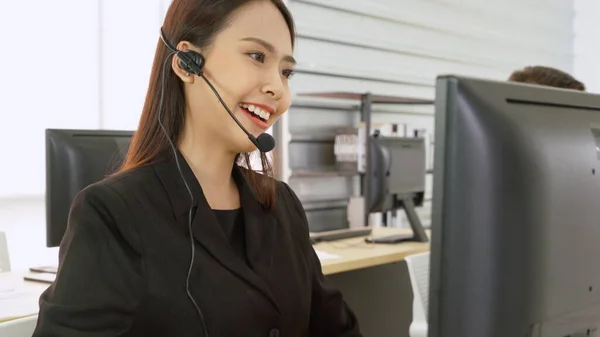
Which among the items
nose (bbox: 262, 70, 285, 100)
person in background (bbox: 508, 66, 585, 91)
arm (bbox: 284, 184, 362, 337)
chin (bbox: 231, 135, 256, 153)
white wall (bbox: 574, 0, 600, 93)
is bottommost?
arm (bbox: 284, 184, 362, 337)

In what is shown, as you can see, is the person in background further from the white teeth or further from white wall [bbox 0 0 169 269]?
white wall [bbox 0 0 169 269]

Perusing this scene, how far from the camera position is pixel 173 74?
1265 millimetres

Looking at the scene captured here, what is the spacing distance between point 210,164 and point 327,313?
0.39m

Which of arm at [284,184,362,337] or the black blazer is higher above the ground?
the black blazer

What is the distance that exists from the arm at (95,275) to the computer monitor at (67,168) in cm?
82

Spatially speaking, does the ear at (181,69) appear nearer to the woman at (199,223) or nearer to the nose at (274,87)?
the woman at (199,223)

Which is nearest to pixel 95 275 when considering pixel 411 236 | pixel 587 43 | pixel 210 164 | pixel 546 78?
pixel 210 164

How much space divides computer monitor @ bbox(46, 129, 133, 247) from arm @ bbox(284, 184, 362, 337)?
0.79 m

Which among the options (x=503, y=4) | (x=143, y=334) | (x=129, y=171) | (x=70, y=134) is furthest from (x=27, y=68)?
(x=503, y=4)

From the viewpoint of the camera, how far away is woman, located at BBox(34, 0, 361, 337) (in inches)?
41.4

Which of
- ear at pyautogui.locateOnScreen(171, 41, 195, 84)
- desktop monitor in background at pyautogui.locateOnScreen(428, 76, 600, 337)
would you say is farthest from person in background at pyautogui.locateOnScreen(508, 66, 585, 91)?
desktop monitor in background at pyautogui.locateOnScreen(428, 76, 600, 337)

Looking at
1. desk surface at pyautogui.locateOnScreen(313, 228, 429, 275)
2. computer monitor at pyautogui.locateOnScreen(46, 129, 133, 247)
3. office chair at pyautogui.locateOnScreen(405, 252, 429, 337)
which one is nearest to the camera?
computer monitor at pyautogui.locateOnScreen(46, 129, 133, 247)

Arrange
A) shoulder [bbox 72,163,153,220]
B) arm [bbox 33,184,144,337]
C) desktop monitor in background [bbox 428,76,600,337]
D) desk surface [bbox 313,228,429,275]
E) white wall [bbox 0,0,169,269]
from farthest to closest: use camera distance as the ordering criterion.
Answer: white wall [bbox 0,0,169,269] < desk surface [bbox 313,228,429,275] < shoulder [bbox 72,163,153,220] < arm [bbox 33,184,144,337] < desktop monitor in background [bbox 428,76,600,337]

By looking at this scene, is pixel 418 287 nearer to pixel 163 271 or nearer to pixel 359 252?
pixel 359 252
